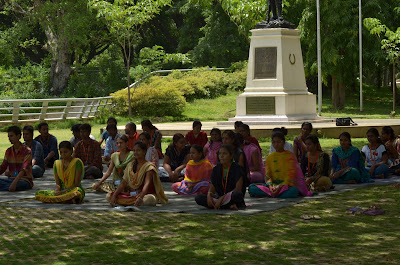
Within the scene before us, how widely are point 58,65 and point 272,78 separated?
75.9ft

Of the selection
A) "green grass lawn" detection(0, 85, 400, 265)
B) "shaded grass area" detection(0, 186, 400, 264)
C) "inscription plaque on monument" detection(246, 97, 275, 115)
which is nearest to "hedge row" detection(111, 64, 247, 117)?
"inscription plaque on monument" detection(246, 97, 275, 115)

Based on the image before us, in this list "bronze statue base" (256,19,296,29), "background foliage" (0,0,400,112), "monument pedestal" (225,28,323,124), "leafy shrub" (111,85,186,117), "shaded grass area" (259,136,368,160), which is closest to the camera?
"shaded grass area" (259,136,368,160)

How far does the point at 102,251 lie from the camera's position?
7.91 metres

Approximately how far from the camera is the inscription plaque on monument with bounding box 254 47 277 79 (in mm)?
23797

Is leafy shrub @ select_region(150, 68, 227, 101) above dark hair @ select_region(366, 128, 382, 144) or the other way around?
above

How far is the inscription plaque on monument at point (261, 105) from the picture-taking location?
23.8m

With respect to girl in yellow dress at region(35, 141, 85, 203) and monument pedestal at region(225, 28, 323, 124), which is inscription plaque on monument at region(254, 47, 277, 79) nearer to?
monument pedestal at region(225, 28, 323, 124)

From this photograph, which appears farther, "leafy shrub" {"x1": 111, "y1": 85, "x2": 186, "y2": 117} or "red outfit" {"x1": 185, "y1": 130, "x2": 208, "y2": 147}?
"leafy shrub" {"x1": 111, "y1": 85, "x2": 186, "y2": 117}

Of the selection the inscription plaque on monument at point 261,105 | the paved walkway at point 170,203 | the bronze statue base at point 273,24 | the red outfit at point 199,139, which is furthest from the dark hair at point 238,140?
the bronze statue base at point 273,24

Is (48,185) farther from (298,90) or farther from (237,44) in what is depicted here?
(237,44)

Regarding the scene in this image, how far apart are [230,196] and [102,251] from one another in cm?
281

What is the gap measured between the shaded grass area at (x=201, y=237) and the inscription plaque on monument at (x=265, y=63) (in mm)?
13319

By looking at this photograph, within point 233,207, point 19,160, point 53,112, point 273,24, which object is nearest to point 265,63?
point 273,24

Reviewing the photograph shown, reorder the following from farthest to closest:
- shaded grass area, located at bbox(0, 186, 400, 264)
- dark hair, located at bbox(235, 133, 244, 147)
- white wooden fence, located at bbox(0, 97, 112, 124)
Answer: white wooden fence, located at bbox(0, 97, 112, 124) < dark hair, located at bbox(235, 133, 244, 147) < shaded grass area, located at bbox(0, 186, 400, 264)
